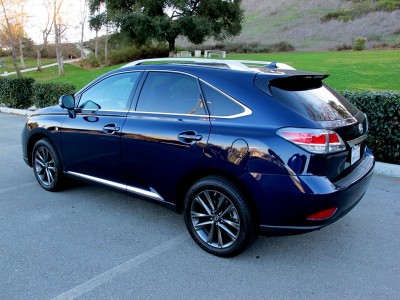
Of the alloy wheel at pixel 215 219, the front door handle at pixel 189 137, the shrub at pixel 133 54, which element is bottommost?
the alloy wheel at pixel 215 219

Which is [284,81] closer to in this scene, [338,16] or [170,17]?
[170,17]

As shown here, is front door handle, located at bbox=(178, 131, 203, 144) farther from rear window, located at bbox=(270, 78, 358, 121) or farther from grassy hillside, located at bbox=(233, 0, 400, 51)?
grassy hillside, located at bbox=(233, 0, 400, 51)

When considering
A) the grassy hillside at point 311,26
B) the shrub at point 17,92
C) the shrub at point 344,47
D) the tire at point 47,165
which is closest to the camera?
the tire at point 47,165

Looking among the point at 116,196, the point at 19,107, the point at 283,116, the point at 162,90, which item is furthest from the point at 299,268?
the point at 19,107

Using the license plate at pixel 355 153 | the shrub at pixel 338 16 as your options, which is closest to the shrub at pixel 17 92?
the license plate at pixel 355 153

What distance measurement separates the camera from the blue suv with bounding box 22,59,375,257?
2.73 meters

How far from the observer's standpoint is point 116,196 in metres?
4.56

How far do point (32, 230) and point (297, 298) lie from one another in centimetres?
267

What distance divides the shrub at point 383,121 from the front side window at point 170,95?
3.52 m

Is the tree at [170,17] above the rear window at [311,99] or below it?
above

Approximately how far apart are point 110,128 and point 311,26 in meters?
58.6

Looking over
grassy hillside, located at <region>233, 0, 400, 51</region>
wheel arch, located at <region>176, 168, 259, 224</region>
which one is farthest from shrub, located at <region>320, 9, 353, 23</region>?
wheel arch, located at <region>176, 168, 259, 224</region>

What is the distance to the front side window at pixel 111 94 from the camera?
3.79 m

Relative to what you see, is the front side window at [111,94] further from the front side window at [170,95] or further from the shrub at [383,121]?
the shrub at [383,121]
